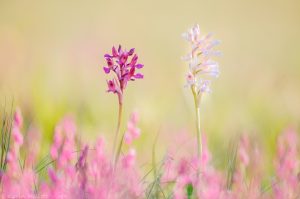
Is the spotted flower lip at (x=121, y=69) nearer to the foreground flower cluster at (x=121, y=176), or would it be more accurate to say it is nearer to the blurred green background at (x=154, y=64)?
the foreground flower cluster at (x=121, y=176)

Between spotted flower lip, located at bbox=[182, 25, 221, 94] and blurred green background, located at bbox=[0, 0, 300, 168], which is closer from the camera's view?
spotted flower lip, located at bbox=[182, 25, 221, 94]

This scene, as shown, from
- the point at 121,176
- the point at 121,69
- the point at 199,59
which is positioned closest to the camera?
the point at 121,176

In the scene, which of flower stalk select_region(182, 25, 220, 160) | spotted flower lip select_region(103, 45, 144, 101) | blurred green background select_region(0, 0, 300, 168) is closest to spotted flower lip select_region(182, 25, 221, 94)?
flower stalk select_region(182, 25, 220, 160)

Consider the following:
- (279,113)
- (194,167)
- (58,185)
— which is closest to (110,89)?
(194,167)

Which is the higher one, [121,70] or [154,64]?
[154,64]

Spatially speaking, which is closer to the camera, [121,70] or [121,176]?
[121,176]

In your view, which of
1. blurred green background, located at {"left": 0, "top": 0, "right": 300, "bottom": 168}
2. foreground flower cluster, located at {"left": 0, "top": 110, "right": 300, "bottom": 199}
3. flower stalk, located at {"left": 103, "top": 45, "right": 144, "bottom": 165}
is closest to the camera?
foreground flower cluster, located at {"left": 0, "top": 110, "right": 300, "bottom": 199}

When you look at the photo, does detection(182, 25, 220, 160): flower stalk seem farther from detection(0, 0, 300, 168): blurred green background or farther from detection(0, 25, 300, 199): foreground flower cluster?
detection(0, 0, 300, 168): blurred green background

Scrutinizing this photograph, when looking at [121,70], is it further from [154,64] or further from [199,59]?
[154,64]

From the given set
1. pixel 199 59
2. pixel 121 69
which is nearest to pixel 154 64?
pixel 199 59
